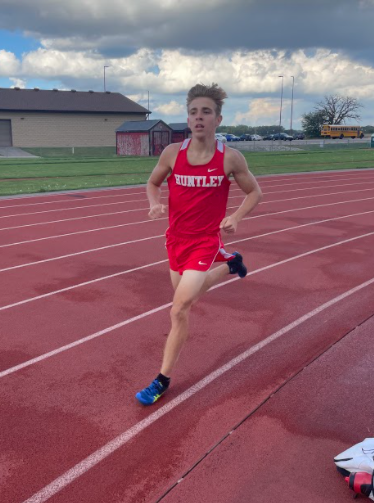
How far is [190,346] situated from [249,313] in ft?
3.95

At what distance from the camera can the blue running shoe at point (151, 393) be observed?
13.2 feet

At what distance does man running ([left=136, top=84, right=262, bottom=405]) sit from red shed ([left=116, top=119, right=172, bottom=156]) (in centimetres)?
4141

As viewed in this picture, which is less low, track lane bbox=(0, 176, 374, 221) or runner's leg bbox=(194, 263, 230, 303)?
runner's leg bbox=(194, 263, 230, 303)

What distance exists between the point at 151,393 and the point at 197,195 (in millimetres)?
1590

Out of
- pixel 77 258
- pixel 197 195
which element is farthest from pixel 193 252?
pixel 77 258

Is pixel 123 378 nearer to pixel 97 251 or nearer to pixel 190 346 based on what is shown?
pixel 190 346

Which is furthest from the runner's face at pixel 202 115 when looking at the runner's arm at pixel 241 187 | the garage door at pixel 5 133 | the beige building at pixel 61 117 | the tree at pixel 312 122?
the tree at pixel 312 122

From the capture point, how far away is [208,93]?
3959 mm

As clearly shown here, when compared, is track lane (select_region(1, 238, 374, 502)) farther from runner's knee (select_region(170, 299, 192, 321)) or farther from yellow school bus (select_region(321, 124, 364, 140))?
yellow school bus (select_region(321, 124, 364, 140))

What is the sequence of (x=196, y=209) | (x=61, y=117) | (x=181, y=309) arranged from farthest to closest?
(x=61, y=117), (x=196, y=209), (x=181, y=309)

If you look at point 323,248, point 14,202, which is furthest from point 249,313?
point 14,202

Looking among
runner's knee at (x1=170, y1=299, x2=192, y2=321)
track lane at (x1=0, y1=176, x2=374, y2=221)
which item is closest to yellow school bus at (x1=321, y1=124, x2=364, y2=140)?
track lane at (x1=0, y1=176, x2=374, y2=221)

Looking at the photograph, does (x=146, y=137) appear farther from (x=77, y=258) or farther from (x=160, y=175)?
(x=160, y=175)

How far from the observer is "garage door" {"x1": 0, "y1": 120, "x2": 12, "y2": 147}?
54.5 meters
